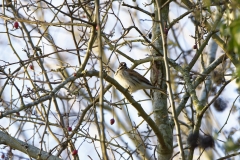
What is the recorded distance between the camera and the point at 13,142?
16.4 feet

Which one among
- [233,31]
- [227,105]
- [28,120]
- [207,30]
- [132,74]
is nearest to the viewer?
[233,31]

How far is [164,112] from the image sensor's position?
19.1 feet

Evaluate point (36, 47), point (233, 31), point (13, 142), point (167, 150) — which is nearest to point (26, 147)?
point (13, 142)

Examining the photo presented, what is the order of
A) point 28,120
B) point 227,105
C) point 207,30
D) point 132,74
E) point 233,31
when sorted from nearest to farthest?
point 233,31
point 227,105
point 28,120
point 207,30
point 132,74

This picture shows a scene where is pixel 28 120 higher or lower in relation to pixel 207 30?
lower

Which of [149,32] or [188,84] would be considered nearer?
[188,84]

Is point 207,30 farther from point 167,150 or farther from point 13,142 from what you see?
point 13,142

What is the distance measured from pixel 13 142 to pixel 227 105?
2.23 meters

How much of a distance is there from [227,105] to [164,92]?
1268 mm

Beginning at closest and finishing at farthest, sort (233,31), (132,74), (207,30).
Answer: (233,31)
(207,30)
(132,74)

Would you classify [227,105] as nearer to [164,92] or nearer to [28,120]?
[164,92]

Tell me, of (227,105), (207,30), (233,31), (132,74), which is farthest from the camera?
(132,74)

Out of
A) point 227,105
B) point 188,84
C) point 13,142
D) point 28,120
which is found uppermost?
point 188,84

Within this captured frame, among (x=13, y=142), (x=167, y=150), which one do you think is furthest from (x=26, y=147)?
(x=167, y=150)
